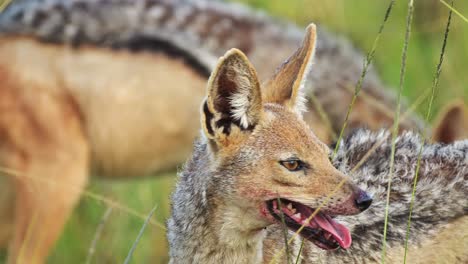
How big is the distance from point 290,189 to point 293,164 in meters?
0.12

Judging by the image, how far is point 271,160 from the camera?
15.5ft

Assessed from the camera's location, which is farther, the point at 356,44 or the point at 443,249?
the point at 356,44

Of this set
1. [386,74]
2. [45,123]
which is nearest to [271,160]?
[45,123]

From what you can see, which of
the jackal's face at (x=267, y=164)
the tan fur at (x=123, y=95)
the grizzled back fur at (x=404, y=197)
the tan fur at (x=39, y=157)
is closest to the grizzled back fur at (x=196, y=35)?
the tan fur at (x=123, y=95)

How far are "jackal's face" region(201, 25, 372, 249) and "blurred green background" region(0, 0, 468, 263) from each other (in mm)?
3091

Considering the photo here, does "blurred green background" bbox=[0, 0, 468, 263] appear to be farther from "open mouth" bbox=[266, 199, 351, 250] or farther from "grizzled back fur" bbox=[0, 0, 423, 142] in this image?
"open mouth" bbox=[266, 199, 351, 250]

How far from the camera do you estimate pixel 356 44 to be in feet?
34.0

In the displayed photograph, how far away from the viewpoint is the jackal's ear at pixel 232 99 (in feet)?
15.3

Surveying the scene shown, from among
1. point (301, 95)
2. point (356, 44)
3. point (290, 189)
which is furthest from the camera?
point (356, 44)

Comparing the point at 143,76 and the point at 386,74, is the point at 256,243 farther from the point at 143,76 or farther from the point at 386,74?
the point at 386,74

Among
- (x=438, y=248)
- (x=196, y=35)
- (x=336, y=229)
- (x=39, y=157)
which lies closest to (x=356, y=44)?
Result: (x=196, y=35)

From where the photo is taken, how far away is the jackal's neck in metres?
4.78

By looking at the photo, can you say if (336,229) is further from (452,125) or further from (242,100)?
(452,125)

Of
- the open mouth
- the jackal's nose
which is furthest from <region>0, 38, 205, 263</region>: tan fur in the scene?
the jackal's nose
